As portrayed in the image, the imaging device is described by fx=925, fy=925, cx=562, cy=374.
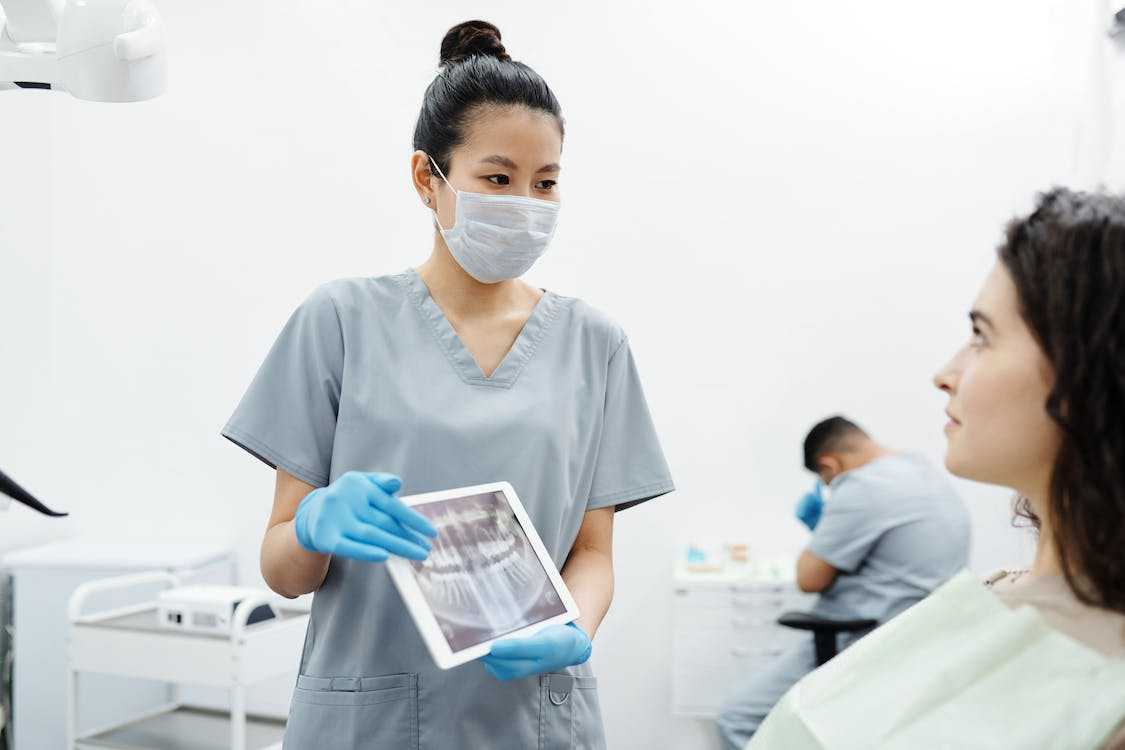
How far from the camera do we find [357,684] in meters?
1.11

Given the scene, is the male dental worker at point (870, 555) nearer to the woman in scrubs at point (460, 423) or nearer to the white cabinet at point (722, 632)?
the white cabinet at point (722, 632)

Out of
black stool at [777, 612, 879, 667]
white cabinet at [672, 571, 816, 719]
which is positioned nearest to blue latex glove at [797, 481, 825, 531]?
white cabinet at [672, 571, 816, 719]

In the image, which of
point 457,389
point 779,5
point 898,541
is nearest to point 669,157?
point 779,5

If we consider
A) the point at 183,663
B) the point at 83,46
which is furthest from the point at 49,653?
the point at 83,46

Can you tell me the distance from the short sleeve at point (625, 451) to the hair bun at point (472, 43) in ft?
1.50

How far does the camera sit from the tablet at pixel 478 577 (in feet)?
3.11

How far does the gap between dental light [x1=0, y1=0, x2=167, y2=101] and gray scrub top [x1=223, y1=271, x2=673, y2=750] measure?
60cm

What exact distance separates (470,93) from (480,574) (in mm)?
614

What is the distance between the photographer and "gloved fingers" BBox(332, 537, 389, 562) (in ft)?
3.10

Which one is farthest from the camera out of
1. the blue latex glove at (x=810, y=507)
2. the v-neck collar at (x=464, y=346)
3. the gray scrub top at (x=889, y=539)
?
the blue latex glove at (x=810, y=507)

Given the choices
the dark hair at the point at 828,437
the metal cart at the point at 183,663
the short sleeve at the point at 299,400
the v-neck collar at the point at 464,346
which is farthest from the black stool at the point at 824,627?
the short sleeve at the point at 299,400

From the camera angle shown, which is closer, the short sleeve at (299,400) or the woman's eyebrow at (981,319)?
the woman's eyebrow at (981,319)

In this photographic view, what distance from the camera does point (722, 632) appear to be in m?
3.01

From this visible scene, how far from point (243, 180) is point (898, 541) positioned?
8.52ft
